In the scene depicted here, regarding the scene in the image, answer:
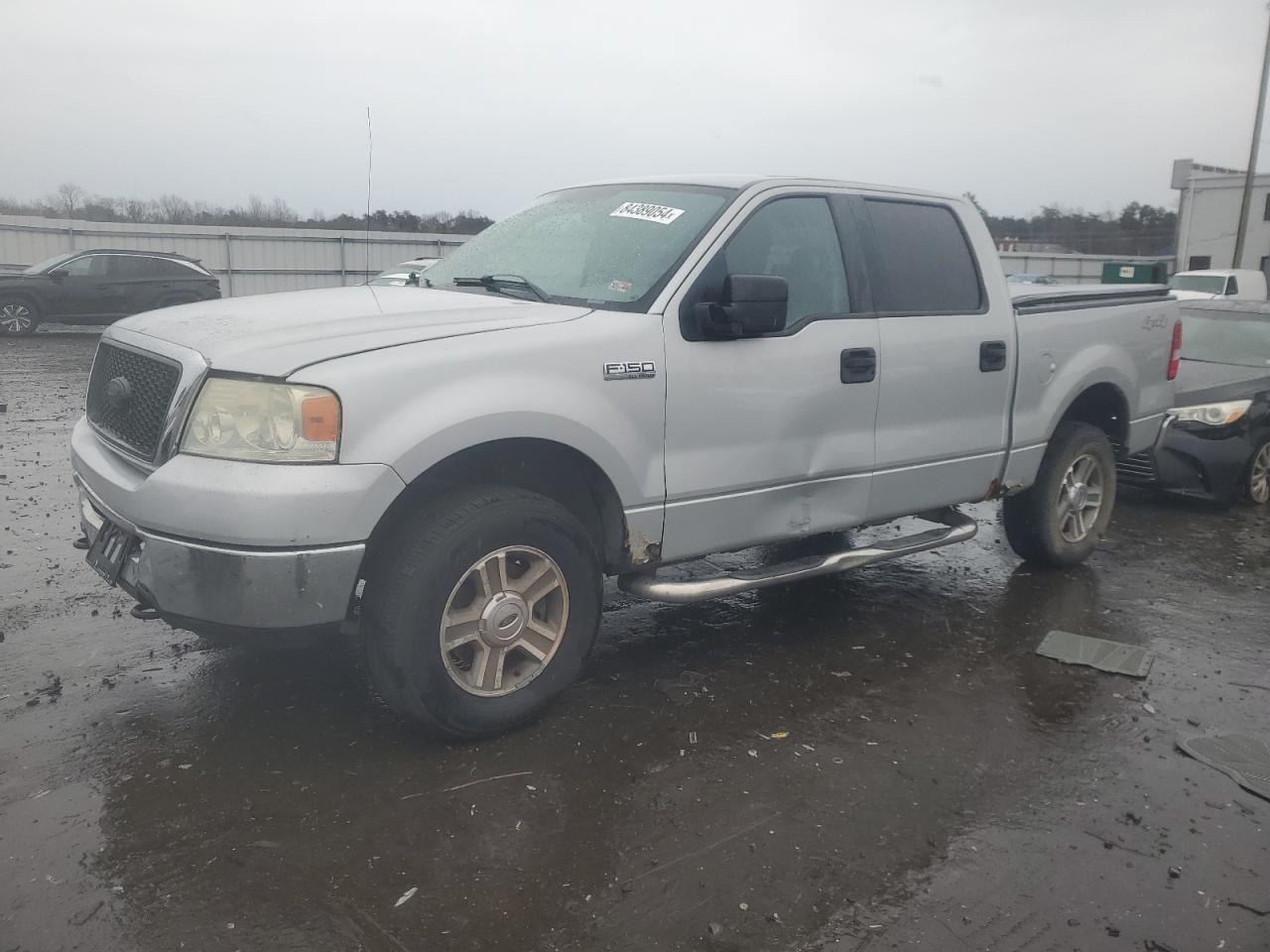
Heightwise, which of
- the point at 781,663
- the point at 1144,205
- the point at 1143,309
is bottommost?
the point at 781,663

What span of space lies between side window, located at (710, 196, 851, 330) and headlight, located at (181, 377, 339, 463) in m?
1.76

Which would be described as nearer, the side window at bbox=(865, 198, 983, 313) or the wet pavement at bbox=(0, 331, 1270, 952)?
the wet pavement at bbox=(0, 331, 1270, 952)

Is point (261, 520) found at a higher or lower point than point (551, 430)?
lower

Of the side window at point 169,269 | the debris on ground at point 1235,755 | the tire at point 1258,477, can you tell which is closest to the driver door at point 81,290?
the side window at point 169,269

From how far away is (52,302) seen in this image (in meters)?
17.9

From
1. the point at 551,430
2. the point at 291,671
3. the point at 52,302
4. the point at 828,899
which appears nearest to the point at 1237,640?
the point at 828,899

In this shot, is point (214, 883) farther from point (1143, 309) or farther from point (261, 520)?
point (1143, 309)

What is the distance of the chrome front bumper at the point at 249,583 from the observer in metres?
3.09

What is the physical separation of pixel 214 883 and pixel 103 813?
57 cm

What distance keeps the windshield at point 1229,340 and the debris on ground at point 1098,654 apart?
4940mm

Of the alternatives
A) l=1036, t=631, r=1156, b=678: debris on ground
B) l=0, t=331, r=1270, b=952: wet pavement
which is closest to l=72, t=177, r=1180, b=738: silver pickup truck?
l=0, t=331, r=1270, b=952: wet pavement

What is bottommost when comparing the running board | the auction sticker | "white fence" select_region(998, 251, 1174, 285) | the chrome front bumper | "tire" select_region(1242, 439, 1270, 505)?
"tire" select_region(1242, 439, 1270, 505)

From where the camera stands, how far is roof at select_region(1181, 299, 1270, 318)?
907 centimetres

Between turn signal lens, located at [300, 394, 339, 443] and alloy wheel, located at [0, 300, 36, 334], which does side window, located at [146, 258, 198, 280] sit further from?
turn signal lens, located at [300, 394, 339, 443]
